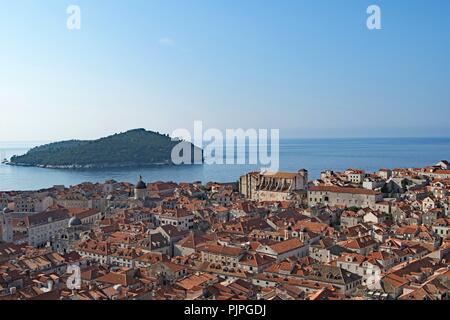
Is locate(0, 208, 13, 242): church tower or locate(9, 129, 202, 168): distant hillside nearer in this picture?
locate(0, 208, 13, 242): church tower

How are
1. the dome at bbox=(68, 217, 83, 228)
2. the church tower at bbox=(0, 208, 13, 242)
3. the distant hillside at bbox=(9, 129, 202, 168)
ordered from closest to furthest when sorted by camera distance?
the church tower at bbox=(0, 208, 13, 242), the dome at bbox=(68, 217, 83, 228), the distant hillside at bbox=(9, 129, 202, 168)

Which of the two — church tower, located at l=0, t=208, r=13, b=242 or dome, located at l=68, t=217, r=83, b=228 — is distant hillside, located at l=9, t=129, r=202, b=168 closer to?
dome, located at l=68, t=217, r=83, b=228

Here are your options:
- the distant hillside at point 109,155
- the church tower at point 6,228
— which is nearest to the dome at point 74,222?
the church tower at point 6,228

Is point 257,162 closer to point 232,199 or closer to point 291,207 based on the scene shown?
point 232,199

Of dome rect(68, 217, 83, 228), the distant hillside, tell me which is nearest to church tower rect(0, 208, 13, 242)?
dome rect(68, 217, 83, 228)

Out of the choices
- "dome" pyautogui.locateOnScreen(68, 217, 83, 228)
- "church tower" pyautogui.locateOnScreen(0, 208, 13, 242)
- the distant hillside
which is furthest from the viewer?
the distant hillside

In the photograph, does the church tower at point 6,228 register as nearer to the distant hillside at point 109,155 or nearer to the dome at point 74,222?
the dome at point 74,222

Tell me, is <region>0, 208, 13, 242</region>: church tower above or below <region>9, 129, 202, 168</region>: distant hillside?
below

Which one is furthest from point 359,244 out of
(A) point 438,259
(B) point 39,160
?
(B) point 39,160
